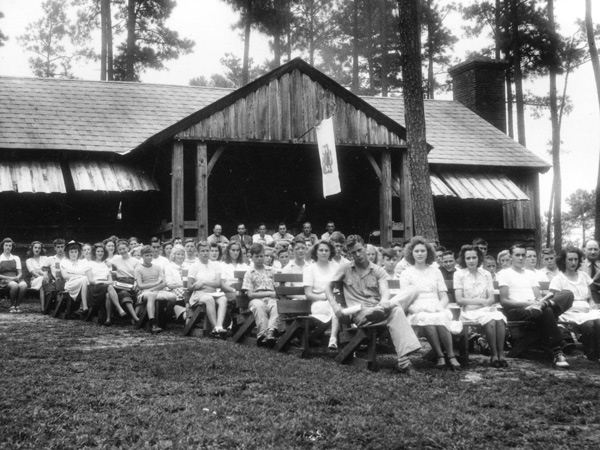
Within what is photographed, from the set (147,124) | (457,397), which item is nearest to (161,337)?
(457,397)

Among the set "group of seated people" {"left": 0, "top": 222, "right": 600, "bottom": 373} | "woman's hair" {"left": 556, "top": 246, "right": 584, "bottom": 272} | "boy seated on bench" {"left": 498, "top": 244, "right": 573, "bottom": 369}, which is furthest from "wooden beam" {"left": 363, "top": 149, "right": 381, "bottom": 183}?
"boy seated on bench" {"left": 498, "top": 244, "right": 573, "bottom": 369}

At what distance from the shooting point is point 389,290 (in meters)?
8.38

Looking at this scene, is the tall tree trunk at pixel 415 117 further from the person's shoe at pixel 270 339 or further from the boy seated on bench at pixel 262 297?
A: the person's shoe at pixel 270 339

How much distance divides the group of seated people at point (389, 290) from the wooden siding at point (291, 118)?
5.19m

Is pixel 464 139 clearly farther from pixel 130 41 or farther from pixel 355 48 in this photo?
pixel 130 41

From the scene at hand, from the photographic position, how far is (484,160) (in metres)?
20.9

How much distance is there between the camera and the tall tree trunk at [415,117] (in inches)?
503

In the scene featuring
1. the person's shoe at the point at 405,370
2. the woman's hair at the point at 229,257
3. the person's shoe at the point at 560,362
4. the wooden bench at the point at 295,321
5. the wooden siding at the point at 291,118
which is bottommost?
the person's shoe at the point at 560,362

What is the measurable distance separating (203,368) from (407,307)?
2413 millimetres

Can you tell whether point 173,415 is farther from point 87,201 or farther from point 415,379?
point 87,201

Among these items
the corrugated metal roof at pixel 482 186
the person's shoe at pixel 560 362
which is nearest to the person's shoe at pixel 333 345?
the person's shoe at pixel 560 362

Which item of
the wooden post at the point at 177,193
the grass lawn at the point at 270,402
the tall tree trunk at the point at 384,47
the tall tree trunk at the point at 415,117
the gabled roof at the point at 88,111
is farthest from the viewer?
the tall tree trunk at the point at 384,47

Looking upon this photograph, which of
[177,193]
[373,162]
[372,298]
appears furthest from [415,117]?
[372,298]

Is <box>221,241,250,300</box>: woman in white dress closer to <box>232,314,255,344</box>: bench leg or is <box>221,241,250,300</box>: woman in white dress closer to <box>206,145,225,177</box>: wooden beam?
<box>232,314,255,344</box>: bench leg
